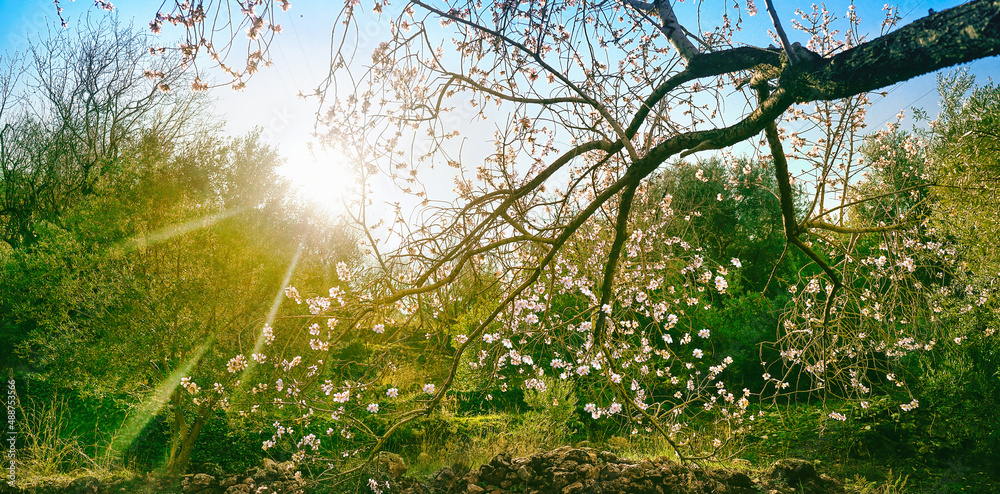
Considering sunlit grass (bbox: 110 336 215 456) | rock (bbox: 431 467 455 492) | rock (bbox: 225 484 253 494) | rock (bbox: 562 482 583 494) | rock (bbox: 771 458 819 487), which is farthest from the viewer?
sunlit grass (bbox: 110 336 215 456)

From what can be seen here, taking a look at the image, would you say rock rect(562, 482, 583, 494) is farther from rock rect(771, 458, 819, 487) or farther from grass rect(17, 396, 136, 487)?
grass rect(17, 396, 136, 487)

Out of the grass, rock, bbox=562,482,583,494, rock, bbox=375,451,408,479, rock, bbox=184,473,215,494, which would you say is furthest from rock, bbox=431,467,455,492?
the grass

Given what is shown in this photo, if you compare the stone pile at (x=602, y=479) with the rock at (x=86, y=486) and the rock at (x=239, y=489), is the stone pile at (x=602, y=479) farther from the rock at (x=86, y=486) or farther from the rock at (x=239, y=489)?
the rock at (x=86, y=486)

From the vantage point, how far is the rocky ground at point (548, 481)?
15.5 ft

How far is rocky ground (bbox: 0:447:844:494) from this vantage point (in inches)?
187

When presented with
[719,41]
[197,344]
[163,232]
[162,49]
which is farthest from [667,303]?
[163,232]

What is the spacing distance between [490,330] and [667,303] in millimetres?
2296

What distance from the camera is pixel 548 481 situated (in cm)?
492

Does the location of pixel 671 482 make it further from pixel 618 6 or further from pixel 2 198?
pixel 2 198

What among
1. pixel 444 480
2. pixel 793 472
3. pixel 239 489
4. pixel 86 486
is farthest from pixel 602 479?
pixel 86 486

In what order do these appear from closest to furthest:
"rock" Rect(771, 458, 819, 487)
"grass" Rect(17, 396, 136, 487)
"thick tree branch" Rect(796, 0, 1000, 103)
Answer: "thick tree branch" Rect(796, 0, 1000, 103)
"rock" Rect(771, 458, 819, 487)
"grass" Rect(17, 396, 136, 487)

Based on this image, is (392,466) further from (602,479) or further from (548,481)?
(602,479)

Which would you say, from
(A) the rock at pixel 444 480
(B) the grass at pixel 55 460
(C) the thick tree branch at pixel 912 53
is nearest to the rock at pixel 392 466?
(A) the rock at pixel 444 480

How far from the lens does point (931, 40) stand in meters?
1.85
